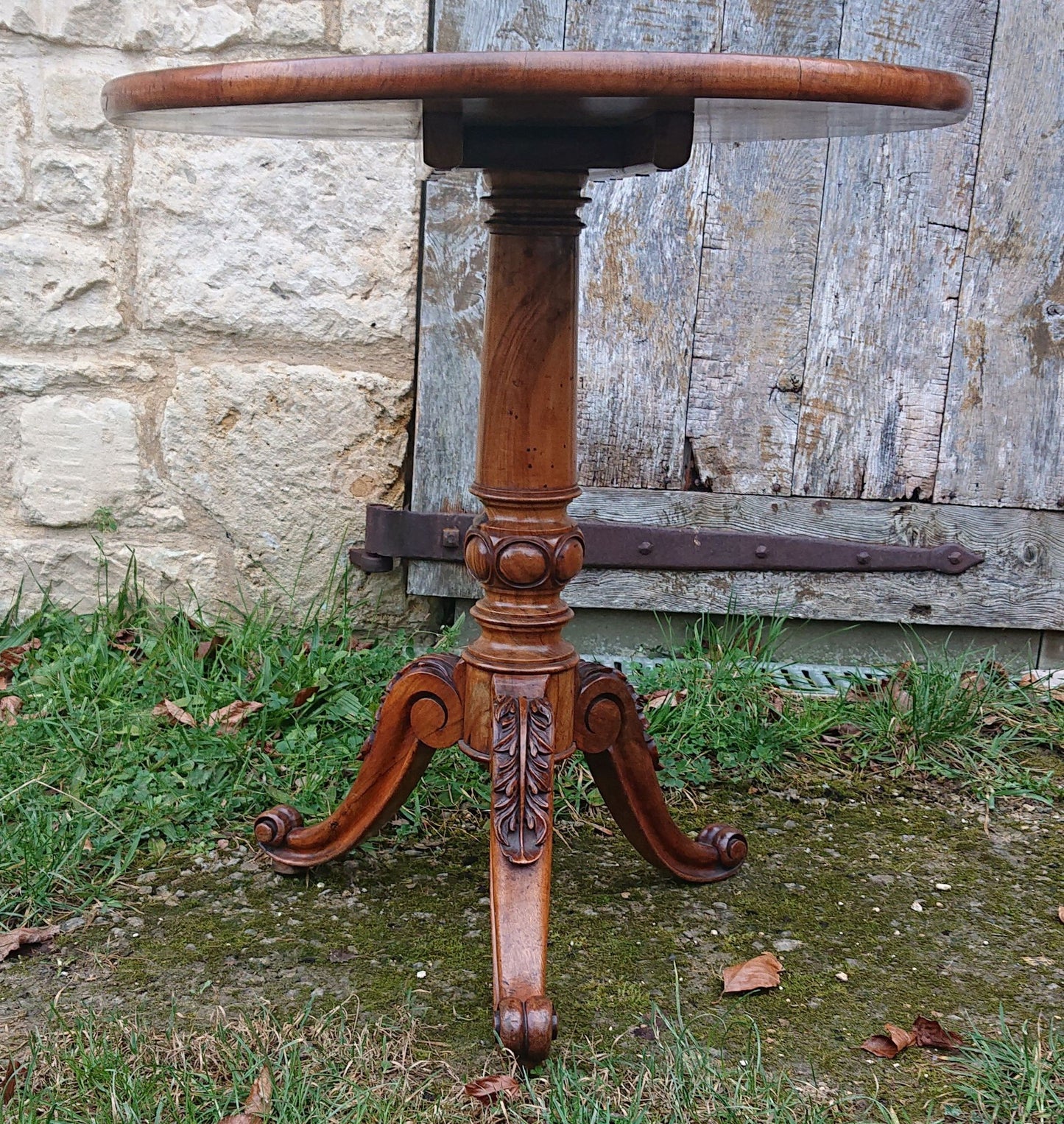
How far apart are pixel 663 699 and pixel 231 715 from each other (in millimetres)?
802

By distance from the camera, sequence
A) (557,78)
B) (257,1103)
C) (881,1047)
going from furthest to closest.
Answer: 1. (881,1047)
2. (257,1103)
3. (557,78)

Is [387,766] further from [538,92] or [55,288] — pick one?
[55,288]

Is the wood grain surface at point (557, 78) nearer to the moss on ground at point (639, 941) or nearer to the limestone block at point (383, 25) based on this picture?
the moss on ground at point (639, 941)

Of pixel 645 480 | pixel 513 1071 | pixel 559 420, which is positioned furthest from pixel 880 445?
pixel 513 1071

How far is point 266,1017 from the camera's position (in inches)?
54.1

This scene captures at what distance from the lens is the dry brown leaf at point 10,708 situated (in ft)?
6.87

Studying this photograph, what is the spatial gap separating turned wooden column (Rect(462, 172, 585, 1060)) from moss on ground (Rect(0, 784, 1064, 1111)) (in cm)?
17

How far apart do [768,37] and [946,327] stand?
66 centimetres

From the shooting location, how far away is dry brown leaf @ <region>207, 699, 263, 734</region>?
6.83ft

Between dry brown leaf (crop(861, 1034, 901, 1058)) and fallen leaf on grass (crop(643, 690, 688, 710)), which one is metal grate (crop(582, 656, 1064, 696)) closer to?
fallen leaf on grass (crop(643, 690, 688, 710))

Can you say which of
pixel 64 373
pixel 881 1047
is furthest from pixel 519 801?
pixel 64 373

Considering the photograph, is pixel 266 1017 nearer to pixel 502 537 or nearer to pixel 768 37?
pixel 502 537

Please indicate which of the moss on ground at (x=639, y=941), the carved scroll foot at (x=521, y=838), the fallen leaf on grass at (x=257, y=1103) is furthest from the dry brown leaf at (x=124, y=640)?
the fallen leaf on grass at (x=257, y=1103)

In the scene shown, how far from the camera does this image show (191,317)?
7.54 feet
